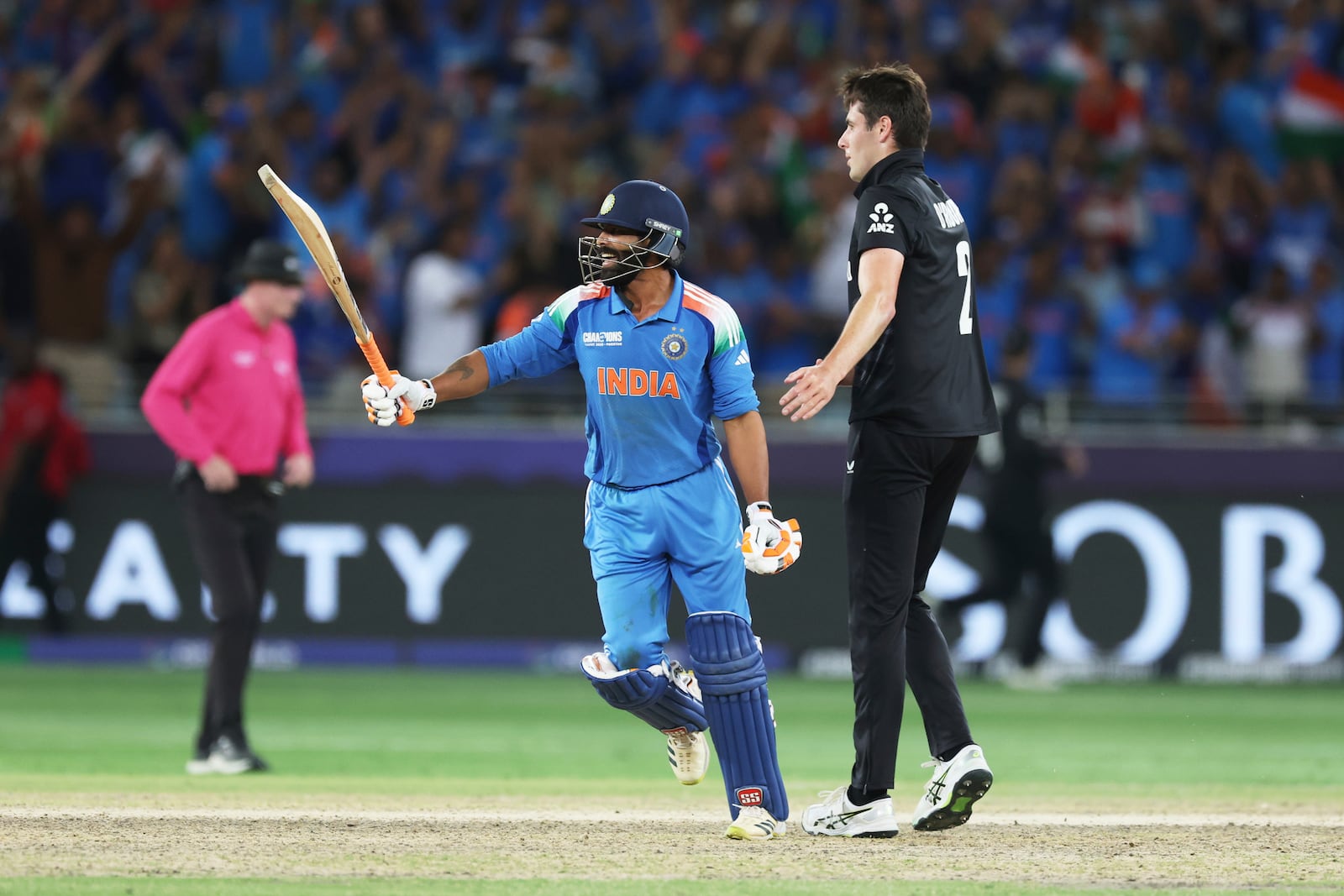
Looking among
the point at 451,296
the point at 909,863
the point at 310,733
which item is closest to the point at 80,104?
the point at 451,296

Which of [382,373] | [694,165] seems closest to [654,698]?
[382,373]

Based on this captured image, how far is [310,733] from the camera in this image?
11430 mm

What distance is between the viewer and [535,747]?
1083 cm

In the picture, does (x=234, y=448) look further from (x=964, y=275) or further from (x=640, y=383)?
(x=964, y=275)

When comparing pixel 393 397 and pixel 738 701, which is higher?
pixel 393 397

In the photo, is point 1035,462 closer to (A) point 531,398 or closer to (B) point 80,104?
(A) point 531,398

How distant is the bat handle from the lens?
692cm

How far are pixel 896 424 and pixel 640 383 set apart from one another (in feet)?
2.95

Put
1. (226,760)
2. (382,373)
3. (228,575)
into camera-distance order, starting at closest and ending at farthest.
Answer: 1. (382,373)
2. (226,760)
3. (228,575)

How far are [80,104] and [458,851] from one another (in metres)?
11.0

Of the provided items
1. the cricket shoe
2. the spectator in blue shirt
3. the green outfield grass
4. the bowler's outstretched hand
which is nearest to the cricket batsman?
the bowler's outstretched hand

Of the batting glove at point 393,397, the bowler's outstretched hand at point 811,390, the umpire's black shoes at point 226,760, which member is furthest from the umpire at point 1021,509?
the bowler's outstretched hand at point 811,390

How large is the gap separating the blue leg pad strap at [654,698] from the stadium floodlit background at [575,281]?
4227mm

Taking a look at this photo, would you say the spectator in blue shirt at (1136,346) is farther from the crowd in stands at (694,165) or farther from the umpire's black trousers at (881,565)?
the umpire's black trousers at (881,565)
